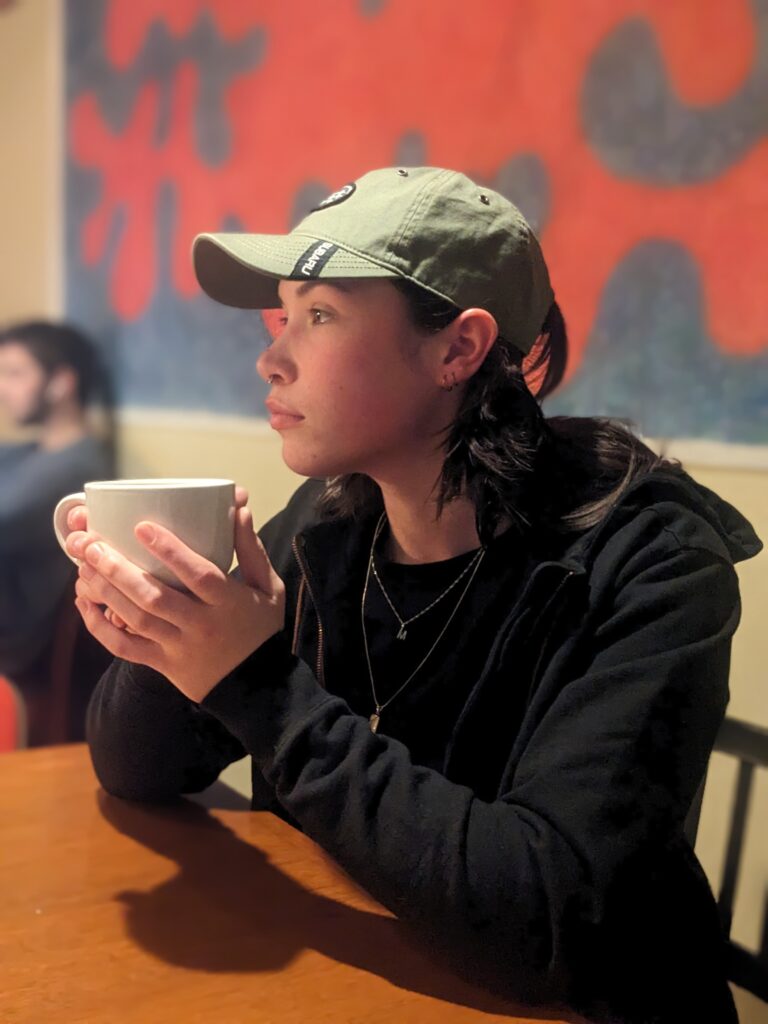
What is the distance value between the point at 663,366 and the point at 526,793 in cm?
56

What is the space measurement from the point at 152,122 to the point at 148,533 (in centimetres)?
143

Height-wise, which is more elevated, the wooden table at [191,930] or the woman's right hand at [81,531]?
the woman's right hand at [81,531]

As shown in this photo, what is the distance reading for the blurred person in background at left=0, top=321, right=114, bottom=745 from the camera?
174cm

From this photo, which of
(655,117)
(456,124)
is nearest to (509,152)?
(456,124)

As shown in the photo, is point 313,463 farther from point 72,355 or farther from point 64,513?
point 72,355

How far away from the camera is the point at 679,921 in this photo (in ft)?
2.41

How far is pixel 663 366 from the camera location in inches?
41.5

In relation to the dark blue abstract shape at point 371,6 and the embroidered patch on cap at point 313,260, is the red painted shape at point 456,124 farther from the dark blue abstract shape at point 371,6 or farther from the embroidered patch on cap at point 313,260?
the embroidered patch on cap at point 313,260

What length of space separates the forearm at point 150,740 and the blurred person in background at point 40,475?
758mm

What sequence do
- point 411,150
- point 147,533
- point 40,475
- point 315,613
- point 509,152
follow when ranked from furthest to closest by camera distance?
point 40,475, point 411,150, point 509,152, point 315,613, point 147,533

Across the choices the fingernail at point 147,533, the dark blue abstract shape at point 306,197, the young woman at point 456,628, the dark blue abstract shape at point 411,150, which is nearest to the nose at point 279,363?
the young woman at point 456,628

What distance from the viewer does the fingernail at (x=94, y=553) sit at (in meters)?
0.66

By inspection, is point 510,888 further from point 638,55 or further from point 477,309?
point 638,55

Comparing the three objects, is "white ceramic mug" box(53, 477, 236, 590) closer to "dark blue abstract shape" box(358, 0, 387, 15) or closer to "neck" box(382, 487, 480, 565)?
"neck" box(382, 487, 480, 565)
